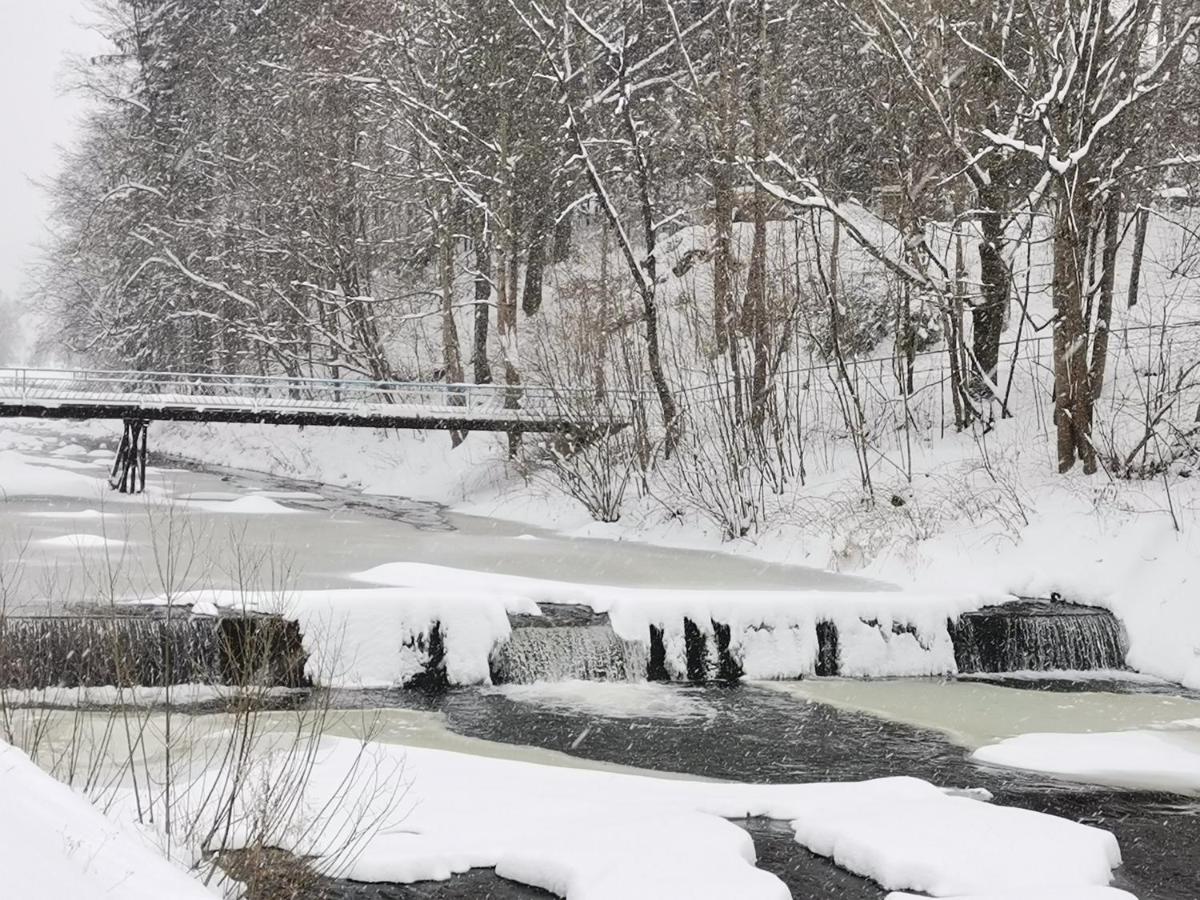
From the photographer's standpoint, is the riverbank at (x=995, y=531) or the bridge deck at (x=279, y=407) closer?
the riverbank at (x=995, y=531)

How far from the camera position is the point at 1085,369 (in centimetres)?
1582

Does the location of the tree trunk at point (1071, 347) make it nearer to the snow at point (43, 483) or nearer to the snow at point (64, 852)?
the snow at point (64, 852)

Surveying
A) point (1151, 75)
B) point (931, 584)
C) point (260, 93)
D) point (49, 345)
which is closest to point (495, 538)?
point (931, 584)

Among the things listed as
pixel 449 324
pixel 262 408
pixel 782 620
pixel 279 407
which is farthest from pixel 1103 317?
pixel 262 408

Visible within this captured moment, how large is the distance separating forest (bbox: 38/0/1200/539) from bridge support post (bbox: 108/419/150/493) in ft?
17.1

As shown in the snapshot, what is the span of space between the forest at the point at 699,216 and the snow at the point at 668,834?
29.1 ft

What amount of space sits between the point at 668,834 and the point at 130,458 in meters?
21.1

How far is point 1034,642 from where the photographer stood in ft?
40.9

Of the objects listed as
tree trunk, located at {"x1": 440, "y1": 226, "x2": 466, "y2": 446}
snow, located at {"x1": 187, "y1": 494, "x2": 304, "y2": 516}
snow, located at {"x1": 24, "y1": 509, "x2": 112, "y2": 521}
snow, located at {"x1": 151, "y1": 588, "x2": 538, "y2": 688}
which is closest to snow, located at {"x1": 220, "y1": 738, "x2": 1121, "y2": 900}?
snow, located at {"x1": 151, "y1": 588, "x2": 538, "y2": 688}

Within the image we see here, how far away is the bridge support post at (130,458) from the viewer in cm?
2502

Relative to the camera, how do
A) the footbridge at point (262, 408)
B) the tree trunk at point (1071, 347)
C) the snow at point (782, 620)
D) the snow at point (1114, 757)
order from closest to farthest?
the snow at point (1114, 757)
the snow at point (782, 620)
the tree trunk at point (1071, 347)
the footbridge at point (262, 408)

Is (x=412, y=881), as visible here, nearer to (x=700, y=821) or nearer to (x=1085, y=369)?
(x=700, y=821)

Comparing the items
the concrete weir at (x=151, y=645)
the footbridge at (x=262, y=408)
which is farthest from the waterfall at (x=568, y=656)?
the footbridge at (x=262, y=408)

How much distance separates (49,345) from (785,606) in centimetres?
4412
